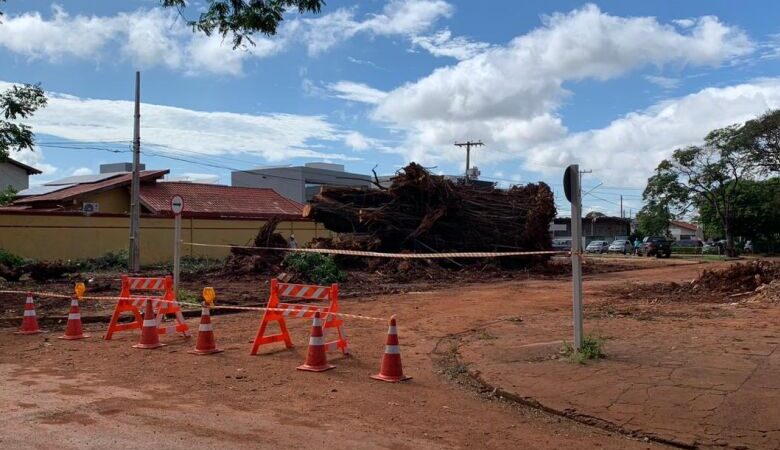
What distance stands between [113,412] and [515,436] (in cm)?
382

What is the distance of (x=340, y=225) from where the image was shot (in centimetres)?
2770

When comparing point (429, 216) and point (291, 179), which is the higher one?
point (291, 179)

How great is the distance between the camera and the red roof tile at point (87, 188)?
3566 cm

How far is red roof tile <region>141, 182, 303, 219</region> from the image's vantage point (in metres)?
37.8

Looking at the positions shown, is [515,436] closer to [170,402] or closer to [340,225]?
[170,402]

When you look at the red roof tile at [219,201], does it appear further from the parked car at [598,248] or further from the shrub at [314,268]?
the parked car at [598,248]

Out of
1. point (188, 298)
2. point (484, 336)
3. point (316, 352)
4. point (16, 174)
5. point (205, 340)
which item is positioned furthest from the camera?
point (16, 174)

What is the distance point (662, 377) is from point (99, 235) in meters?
25.5

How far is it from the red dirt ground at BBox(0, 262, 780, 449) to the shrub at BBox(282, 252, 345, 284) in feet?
30.9

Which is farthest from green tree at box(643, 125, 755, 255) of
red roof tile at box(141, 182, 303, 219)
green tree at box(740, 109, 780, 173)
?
red roof tile at box(141, 182, 303, 219)

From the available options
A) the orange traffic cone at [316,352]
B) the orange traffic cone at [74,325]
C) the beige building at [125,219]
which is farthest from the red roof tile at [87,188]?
the orange traffic cone at [316,352]

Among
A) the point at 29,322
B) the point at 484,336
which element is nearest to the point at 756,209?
the point at 484,336

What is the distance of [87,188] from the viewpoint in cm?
3706

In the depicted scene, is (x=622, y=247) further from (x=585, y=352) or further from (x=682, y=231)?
(x=585, y=352)
